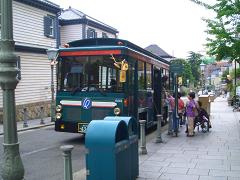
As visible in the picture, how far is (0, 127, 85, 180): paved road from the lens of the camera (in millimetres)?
8844

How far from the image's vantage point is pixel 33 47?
23812 mm

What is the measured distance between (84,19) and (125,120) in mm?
25253

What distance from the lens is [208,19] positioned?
17891 millimetres

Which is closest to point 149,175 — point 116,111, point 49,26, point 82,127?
point 116,111

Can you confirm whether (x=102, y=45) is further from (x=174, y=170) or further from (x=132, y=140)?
(x=132, y=140)

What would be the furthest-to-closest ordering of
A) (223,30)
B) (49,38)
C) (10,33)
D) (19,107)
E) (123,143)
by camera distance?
(49,38) → (19,107) → (223,30) → (123,143) → (10,33)

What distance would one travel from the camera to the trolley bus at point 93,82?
12.2 metres

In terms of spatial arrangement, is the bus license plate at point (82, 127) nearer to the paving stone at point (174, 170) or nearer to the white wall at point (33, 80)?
the paving stone at point (174, 170)

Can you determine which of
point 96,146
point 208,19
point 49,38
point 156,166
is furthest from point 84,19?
point 96,146

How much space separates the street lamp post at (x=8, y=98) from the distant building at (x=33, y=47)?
668 inches

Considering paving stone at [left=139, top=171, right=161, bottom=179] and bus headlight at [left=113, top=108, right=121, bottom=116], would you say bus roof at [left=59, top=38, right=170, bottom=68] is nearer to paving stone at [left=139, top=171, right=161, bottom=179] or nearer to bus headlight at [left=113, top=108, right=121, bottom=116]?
bus headlight at [left=113, top=108, right=121, bottom=116]

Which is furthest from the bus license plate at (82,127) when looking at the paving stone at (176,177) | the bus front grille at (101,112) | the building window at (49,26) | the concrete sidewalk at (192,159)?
the building window at (49,26)

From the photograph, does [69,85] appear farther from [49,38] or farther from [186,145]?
[49,38]

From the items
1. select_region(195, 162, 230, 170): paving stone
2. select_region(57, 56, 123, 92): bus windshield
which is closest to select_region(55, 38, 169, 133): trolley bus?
select_region(57, 56, 123, 92): bus windshield
